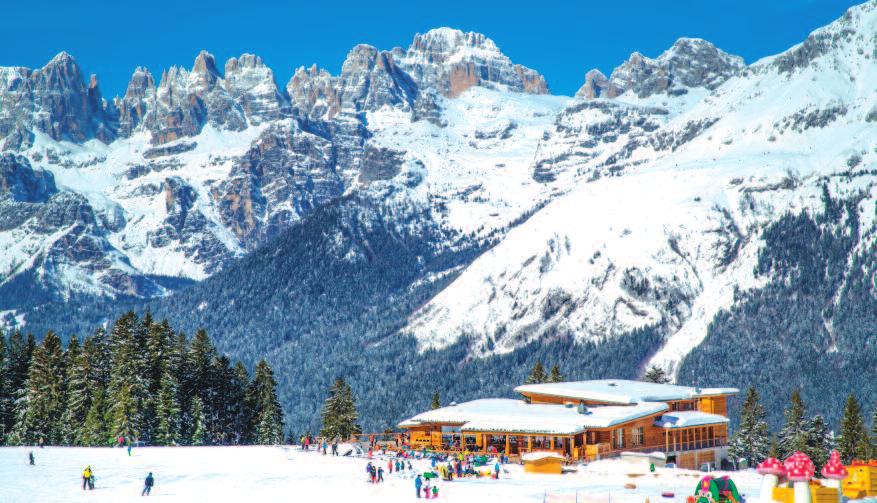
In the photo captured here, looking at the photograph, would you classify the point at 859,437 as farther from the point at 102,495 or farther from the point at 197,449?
the point at 102,495

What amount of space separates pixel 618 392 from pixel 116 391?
51.2 meters

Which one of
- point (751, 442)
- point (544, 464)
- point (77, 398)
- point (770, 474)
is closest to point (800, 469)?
point (770, 474)

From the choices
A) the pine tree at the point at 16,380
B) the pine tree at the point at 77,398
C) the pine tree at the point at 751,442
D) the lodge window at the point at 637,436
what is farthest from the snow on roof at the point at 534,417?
the pine tree at the point at 16,380

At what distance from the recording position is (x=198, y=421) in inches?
5226

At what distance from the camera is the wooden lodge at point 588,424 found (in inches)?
4419

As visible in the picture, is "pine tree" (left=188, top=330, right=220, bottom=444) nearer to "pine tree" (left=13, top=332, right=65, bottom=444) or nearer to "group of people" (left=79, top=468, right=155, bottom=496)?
"pine tree" (left=13, top=332, right=65, bottom=444)

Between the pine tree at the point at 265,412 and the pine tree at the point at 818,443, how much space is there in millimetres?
65417

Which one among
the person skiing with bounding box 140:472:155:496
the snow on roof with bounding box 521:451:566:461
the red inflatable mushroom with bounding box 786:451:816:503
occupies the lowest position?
the person skiing with bounding box 140:472:155:496

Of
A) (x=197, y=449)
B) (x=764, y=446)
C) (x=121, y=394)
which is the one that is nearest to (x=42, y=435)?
(x=121, y=394)

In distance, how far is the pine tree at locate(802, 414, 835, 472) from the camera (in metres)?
Answer: 156

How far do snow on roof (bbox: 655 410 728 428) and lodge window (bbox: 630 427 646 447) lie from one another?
2.32 metres

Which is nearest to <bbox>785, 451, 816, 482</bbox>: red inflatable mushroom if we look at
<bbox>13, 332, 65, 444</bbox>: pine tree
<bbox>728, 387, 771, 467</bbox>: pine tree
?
<bbox>13, 332, 65, 444</bbox>: pine tree

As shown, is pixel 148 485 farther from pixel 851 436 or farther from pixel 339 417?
pixel 851 436

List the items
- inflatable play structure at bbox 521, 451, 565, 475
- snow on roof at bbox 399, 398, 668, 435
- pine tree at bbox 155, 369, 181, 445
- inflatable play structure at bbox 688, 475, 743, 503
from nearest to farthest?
inflatable play structure at bbox 688, 475, 743, 503, inflatable play structure at bbox 521, 451, 565, 475, snow on roof at bbox 399, 398, 668, 435, pine tree at bbox 155, 369, 181, 445
